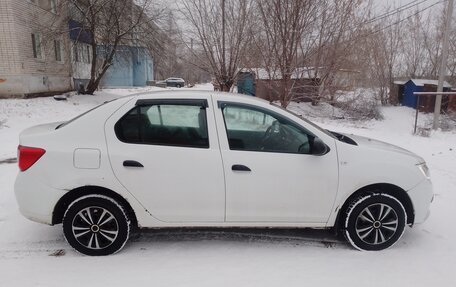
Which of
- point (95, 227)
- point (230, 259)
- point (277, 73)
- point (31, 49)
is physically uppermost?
point (31, 49)

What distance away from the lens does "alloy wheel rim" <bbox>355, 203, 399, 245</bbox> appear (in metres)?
3.30

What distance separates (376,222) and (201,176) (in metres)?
1.87

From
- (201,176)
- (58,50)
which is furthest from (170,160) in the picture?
(58,50)

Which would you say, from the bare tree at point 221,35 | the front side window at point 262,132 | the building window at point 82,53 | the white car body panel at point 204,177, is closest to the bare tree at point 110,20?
the building window at point 82,53

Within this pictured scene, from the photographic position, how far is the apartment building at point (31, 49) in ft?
48.5

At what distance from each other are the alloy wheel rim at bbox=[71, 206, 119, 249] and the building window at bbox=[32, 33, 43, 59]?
16901 millimetres

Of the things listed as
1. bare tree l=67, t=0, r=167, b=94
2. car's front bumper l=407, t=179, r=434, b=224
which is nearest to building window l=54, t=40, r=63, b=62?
bare tree l=67, t=0, r=167, b=94

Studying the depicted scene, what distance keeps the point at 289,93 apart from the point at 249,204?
7.46 metres

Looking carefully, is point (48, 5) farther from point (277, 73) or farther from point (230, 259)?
point (230, 259)

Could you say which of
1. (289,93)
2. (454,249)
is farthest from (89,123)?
(289,93)

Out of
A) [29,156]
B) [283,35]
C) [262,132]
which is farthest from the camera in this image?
[283,35]

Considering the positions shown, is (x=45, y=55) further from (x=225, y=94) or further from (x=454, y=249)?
(x=454, y=249)

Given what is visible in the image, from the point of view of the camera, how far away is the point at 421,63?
897 inches

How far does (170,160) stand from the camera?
3.10 meters
